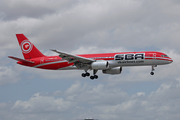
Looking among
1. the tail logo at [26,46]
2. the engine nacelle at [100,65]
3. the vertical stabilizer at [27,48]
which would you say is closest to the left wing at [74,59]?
the engine nacelle at [100,65]

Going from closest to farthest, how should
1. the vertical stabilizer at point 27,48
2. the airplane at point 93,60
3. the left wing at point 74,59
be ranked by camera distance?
1. the left wing at point 74,59
2. the airplane at point 93,60
3. the vertical stabilizer at point 27,48

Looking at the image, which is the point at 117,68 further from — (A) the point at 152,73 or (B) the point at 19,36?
(B) the point at 19,36

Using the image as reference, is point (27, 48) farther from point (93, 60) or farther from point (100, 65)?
point (100, 65)

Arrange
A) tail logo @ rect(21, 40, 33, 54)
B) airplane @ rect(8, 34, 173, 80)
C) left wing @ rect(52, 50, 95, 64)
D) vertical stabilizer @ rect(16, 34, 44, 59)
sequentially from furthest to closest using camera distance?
tail logo @ rect(21, 40, 33, 54) → vertical stabilizer @ rect(16, 34, 44, 59) → airplane @ rect(8, 34, 173, 80) → left wing @ rect(52, 50, 95, 64)

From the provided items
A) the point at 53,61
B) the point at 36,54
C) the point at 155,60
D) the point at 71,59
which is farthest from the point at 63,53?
the point at 155,60

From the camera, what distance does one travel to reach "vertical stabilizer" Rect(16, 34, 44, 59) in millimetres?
73062

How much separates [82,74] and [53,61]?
742cm

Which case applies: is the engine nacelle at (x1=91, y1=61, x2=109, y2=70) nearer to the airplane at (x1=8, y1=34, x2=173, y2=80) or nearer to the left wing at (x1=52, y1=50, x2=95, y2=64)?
the airplane at (x1=8, y1=34, x2=173, y2=80)

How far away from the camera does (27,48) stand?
74.3 metres

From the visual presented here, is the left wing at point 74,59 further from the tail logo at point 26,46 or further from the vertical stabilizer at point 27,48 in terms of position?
the tail logo at point 26,46

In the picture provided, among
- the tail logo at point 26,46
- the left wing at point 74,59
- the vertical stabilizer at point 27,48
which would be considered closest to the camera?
the left wing at point 74,59

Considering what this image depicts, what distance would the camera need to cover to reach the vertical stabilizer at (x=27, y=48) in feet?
240

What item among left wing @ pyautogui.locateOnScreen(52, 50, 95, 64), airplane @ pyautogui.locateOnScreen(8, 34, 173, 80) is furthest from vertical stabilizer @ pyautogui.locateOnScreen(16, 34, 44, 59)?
left wing @ pyautogui.locateOnScreen(52, 50, 95, 64)

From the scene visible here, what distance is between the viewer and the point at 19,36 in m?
75.7
